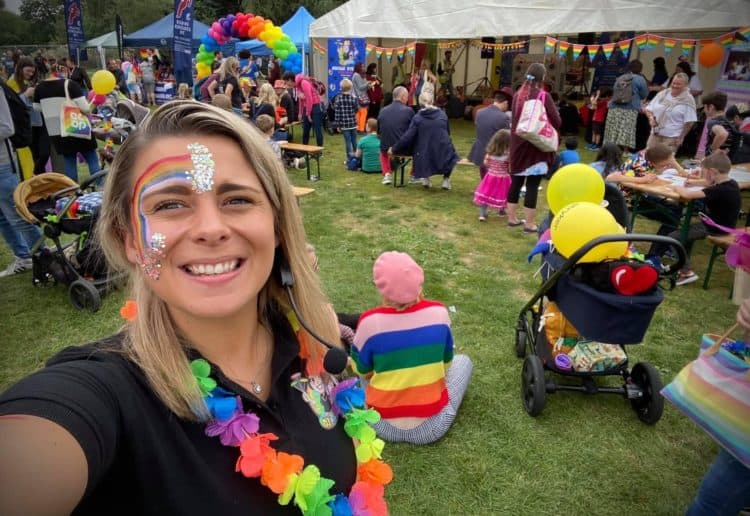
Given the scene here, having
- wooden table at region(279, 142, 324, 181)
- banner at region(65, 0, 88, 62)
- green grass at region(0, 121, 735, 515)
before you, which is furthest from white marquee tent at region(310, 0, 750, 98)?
banner at region(65, 0, 88, 62)

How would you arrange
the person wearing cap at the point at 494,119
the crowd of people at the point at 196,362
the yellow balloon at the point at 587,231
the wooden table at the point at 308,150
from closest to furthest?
the crowd of people at the point at 196,362
the yellow balloon at the point at 587,231
the person wearing cap at the point at 494,119
the wooden table at the point at 308,150

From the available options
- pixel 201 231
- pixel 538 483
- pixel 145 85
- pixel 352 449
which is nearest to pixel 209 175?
pixel 201 231

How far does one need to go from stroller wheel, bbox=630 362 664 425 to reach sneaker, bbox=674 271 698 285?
2.49m

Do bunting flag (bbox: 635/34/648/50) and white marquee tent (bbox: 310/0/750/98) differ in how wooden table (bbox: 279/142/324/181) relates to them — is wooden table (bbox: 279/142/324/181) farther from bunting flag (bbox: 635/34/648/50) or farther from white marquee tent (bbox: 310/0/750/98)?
bunting flag (bbox: 635/34/648/50)

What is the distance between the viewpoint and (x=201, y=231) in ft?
3.45

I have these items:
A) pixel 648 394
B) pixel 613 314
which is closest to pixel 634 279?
pixel 613 314

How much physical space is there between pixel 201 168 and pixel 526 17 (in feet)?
36.3

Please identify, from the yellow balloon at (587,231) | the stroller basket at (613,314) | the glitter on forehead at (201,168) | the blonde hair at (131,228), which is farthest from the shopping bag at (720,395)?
the glitter on forehead at (201,168)

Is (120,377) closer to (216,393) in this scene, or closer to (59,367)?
(59,367)

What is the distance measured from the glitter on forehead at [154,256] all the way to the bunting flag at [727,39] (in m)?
11.8

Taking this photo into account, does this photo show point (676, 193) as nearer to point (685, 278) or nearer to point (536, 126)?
point (685, 278)

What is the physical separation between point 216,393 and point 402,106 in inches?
313

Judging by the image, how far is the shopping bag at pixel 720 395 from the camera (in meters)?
1.76

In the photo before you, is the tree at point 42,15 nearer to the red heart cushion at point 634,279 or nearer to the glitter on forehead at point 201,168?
the glitter on forehead at point 201,168
